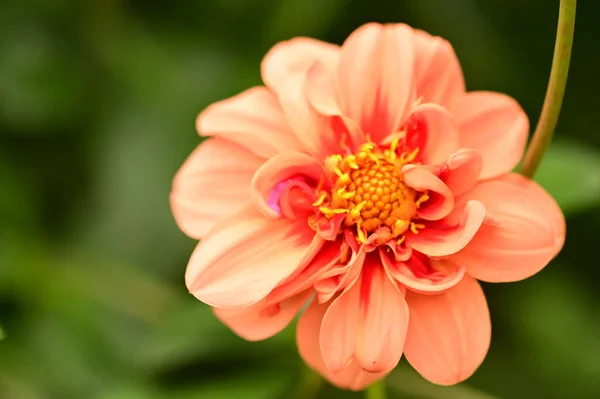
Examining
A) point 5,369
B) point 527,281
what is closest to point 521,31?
point 527,281

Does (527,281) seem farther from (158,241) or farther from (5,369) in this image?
(5,369)

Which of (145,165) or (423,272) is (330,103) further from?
(145,165)

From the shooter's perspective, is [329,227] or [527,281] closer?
[329,227]

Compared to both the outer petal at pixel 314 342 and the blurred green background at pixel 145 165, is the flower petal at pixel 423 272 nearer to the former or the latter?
Result: the outer petal at pixel 314 342

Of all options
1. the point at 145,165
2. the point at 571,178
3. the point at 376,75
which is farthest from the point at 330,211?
the point at 145,165

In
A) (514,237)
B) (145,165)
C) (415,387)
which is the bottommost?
(415,387)

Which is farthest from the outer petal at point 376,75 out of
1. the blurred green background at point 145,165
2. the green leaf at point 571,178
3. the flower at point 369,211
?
the blurred green background at point 145,165

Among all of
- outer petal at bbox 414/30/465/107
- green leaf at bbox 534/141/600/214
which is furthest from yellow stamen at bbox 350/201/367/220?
green leaf at bbox 534/141/600/214
